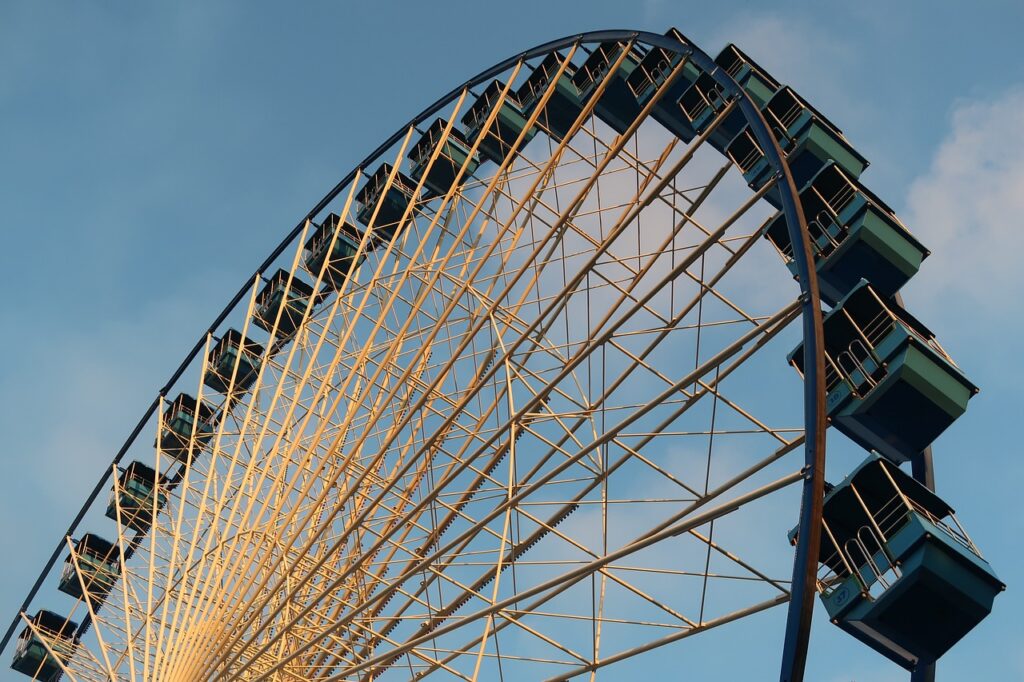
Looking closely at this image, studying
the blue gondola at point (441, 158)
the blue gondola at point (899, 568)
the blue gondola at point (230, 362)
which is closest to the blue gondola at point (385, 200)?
the blue gondola at point (441, 158)

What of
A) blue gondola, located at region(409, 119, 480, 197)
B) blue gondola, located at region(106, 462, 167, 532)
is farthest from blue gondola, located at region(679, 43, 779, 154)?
blue gondola, located at region(106, 462, 167, 532)

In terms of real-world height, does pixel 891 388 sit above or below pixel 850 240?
below

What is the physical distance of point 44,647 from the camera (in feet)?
79.3

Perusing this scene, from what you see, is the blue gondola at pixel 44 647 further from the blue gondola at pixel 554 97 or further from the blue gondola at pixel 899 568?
the blue gondola at pixel 899 568

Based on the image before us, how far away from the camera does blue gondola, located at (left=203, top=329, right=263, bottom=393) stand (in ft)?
76.5

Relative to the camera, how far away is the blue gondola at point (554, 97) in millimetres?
19391

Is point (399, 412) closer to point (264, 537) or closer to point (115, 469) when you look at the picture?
point (264, 537)

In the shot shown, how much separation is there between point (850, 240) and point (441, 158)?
349 inches

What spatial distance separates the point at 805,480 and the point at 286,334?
50.0 ft

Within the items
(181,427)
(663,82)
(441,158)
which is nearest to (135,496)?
(181,427)

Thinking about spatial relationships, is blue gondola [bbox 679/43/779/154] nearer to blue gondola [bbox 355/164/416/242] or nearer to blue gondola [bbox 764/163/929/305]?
blue gondola [bbox 764/163/929/305]

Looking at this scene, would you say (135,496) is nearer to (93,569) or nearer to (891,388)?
(93,569)

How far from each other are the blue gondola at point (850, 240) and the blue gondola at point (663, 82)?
3241 mm

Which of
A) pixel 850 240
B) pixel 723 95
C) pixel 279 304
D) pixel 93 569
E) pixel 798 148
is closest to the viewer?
pixel 850 240
